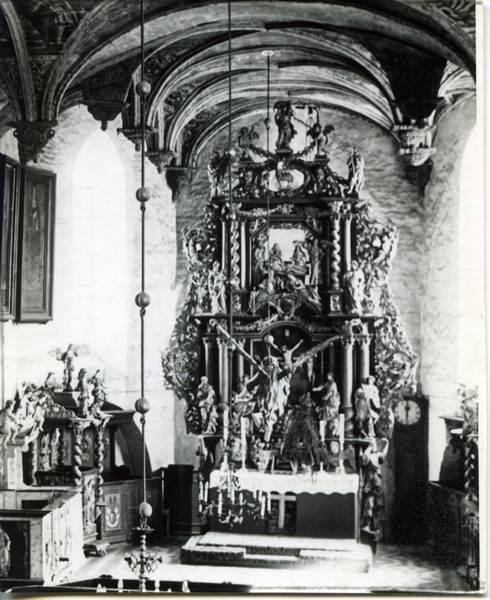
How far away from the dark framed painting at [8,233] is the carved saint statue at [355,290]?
2.54 meters

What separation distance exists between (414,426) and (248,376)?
1.28 metres

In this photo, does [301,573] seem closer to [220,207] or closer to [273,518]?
[273,518]

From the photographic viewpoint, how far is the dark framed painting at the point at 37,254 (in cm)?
682

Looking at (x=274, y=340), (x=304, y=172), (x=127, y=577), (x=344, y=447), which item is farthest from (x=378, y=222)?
(x=127, y=577)

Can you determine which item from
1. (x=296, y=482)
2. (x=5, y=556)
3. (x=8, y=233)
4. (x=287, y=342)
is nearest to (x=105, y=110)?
(x=8, y=233)

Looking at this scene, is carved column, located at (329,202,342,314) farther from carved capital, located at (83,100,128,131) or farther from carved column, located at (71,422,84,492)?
carved column, located at (71,422,84,492)

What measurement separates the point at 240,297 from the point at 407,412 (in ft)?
4.94

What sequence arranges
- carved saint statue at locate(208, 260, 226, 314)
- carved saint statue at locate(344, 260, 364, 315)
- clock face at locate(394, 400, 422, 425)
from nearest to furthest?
clock face at locate(394, 400, 422, 425) < carved saint statue at locate(344, 260, 364, 315) < carved saint statue at locate(208, 260, 226, 314)

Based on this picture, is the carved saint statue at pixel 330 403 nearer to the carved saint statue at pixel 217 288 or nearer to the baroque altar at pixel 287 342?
the baroque altar at pixel 287 342

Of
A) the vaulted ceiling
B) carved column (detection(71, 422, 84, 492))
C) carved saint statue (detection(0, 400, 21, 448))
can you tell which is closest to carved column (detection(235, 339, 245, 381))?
carved column (detection(71, 422, 84, 492))

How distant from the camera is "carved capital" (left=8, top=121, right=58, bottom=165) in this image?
22.4 feet

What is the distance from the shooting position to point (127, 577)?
6539mm

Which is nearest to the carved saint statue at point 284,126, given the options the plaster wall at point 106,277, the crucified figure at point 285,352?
the plaster wall at point 106,277

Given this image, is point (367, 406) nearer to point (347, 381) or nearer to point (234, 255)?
point (347, 381)
